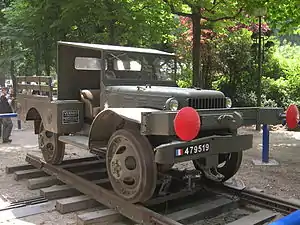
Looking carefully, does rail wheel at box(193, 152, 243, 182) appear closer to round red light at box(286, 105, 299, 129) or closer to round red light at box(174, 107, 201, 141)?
round red light at box(286, 105, 299, 129)

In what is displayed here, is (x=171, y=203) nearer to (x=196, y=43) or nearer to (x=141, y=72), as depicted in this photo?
(x=141, y=72)

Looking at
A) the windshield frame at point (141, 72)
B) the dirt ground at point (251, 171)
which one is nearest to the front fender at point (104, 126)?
the windshield frame at point (141, 72)

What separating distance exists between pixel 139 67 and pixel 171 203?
224 cm

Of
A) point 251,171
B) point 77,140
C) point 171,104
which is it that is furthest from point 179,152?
point 251,171

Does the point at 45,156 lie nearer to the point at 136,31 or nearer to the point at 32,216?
the point at 32,216

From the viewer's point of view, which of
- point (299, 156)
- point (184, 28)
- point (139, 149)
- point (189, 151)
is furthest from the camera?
point (184, 28)

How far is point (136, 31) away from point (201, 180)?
685 centimetres

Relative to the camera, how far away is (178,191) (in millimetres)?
5332

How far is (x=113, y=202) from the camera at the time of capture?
15.9ft

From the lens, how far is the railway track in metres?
4.52

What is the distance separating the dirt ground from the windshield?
222cm

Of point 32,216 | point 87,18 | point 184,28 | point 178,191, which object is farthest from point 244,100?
point 32,216

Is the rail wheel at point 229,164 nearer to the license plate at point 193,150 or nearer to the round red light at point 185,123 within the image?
the license plate at point 193,150

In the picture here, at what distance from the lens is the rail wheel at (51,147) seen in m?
6.77
